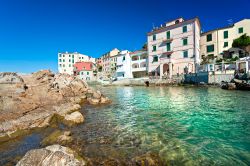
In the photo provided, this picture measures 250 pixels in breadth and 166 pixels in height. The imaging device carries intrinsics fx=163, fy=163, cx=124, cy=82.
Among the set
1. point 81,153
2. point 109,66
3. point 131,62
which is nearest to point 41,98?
point 81,153

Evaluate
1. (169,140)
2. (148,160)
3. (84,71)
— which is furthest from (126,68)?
(148,160)

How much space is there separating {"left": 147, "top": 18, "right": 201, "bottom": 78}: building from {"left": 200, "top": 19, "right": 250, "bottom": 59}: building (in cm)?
306

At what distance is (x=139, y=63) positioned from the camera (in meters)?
57.1

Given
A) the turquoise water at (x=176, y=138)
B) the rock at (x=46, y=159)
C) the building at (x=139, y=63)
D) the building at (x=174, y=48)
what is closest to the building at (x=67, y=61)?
the building at (x=139, y=63)

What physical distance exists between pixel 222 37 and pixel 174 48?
12.3 meters

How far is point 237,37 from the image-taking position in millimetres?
41812

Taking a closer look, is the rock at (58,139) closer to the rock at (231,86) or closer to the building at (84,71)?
the rock at (231,86)

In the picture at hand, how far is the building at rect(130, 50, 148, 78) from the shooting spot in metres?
55.5

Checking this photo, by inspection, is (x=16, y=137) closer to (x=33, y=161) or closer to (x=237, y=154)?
(x=33, y=161)

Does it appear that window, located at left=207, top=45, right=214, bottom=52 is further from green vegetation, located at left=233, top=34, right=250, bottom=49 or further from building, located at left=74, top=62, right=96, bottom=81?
building, located at left=74, top=62, right=96, bottom=81

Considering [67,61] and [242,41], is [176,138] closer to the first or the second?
[242,41]

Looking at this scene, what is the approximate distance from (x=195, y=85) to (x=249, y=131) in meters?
31.3

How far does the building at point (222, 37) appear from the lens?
136 ft

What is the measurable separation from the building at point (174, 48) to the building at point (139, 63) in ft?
11.3
